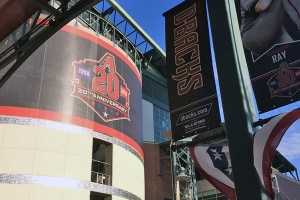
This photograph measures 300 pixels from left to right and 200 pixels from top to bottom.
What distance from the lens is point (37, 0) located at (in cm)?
884

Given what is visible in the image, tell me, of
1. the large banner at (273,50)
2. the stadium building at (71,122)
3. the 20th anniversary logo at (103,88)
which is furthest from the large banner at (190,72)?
the 20th anniversary logo at (103,88)

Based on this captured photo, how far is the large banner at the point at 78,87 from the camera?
81.6 feet

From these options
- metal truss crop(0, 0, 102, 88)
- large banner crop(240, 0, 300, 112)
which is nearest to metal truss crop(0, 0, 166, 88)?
metal truss crop(0, 0, 102, 88)

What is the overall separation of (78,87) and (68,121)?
3.13 metres

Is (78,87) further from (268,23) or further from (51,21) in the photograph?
(268,23)

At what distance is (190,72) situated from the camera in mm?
11891

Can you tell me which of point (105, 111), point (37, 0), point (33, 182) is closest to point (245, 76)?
point (37, 0)

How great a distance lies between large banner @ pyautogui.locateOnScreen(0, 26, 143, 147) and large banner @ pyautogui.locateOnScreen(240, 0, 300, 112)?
17.7 metres

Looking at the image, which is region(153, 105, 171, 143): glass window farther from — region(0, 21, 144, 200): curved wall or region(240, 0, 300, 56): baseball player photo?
region(240, 0, 300, 56): baseball player photo

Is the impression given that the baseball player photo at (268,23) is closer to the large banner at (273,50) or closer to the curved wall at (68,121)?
the large banner at (273,50)

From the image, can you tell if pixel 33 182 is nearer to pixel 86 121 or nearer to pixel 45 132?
pixel 45 132

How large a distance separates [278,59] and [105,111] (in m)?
20.1

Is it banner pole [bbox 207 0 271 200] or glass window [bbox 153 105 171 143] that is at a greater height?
glass window [bbox 153 105 171 143]

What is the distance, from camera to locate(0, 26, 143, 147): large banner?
81.6ft
